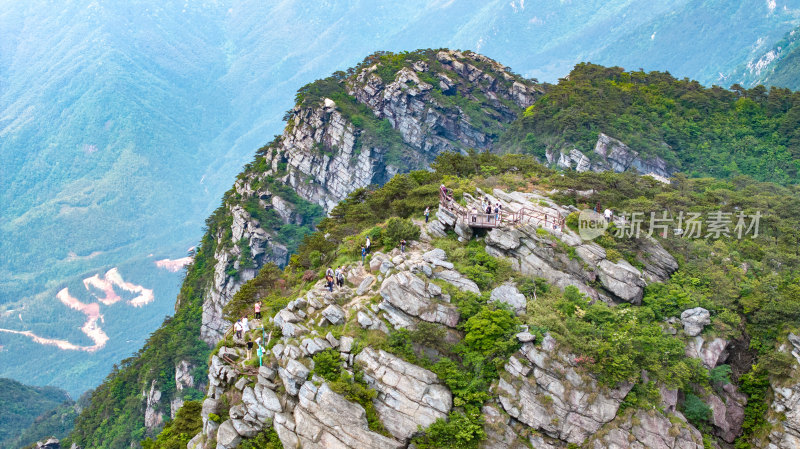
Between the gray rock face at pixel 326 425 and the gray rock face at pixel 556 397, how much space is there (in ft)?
A: 16.8

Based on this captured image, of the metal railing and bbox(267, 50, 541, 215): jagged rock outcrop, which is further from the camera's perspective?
bbox(267, 50, 541, 215): jagged rock outcrop

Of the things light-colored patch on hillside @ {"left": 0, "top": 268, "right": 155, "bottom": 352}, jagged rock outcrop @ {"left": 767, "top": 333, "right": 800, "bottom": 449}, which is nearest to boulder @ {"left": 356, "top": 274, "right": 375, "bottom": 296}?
jagged rock outcrop @ {"left": 767, "top": 333, "right": 800, "bottom": 449}

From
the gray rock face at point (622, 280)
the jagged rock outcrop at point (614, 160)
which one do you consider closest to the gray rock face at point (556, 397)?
the gray rock face at point (622, 280)

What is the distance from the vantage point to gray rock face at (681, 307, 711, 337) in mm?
25859

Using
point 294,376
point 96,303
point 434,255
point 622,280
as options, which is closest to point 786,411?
point 622,280

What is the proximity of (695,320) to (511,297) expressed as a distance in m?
8.95

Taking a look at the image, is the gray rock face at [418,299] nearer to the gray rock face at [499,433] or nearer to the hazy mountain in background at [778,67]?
the gray rock face at [499,433]

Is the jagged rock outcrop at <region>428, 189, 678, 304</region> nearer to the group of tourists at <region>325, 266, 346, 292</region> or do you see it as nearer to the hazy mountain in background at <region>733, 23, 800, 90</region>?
the group of tourists at <region>325, 266, 346, 292</region>

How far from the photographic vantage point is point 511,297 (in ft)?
81.9

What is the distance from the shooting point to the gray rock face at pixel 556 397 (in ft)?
70.9

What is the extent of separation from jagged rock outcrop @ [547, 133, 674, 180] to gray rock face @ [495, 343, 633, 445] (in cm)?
4165

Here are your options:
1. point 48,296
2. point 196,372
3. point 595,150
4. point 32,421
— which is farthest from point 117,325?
point 595,150

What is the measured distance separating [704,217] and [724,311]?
10.4 m

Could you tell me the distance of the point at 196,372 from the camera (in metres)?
62.3
